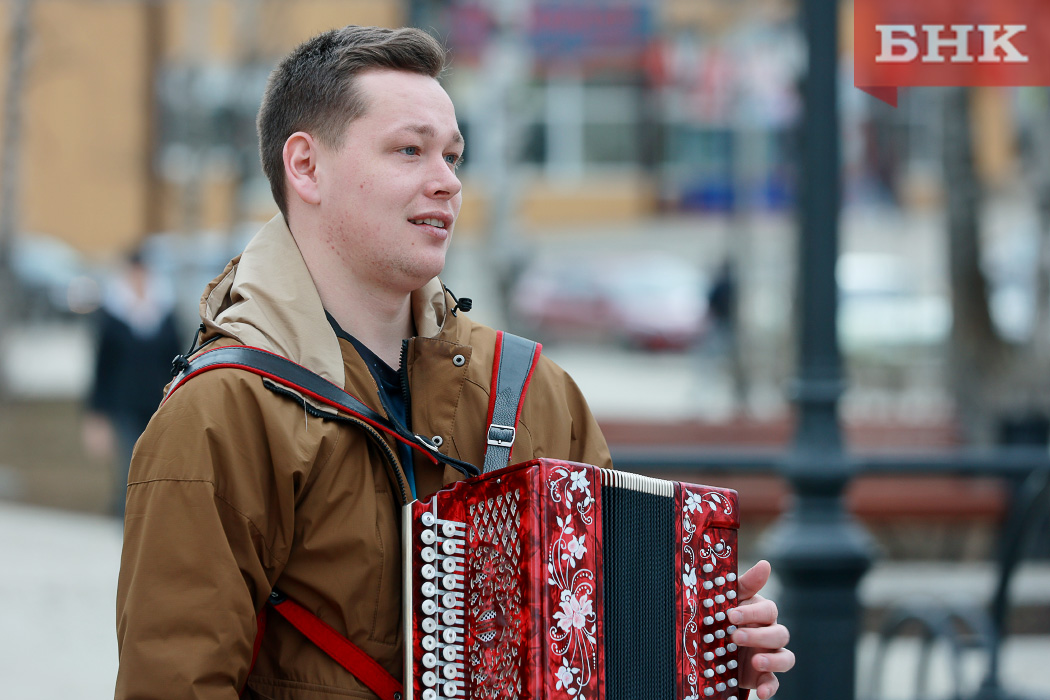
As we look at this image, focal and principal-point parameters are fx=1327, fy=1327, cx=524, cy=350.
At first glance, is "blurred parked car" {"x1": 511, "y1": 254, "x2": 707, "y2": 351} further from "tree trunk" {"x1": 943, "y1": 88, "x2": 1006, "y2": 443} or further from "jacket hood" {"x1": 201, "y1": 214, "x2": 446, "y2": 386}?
"jacket hood" {"x1": 201, "y1": 214, "x2": 446, "y2": 386}

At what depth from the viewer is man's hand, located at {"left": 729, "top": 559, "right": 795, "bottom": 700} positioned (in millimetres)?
2354

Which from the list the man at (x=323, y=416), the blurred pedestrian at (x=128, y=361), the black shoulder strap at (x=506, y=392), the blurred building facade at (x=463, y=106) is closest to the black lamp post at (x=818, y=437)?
the man at (x=323, y=416)

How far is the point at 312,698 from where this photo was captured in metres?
2.23

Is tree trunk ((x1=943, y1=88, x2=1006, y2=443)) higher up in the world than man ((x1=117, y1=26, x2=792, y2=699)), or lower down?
higher up

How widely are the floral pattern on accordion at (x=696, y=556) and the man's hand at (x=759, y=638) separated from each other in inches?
2.3

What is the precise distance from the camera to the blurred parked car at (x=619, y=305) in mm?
27500

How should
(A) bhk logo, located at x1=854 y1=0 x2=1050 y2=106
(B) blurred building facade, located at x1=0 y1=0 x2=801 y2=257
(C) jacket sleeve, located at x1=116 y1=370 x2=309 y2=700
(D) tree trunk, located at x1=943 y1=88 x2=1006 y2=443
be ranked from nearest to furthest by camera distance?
1. (C) jacket sleeve, located at x1=116 y1=370 x2=309 y2=700
2. (A) bhk logo, located at x1=854 y1=0 x2=1050 y2=106
3. (D) tree trunk, located at x1=943 y1=88 x2=1006 y2=443
4. (B) blurred building facade, located at x1=0 y1=0 x2=801 y2=257

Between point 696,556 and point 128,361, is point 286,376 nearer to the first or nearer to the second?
point 696,556

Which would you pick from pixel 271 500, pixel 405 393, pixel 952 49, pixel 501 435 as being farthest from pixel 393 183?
pixel 952 49

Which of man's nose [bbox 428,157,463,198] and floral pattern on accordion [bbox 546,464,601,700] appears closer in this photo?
floral pattern on accordion [bbox 546,464,601,700]

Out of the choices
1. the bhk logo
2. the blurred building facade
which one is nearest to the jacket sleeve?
the bhk logo

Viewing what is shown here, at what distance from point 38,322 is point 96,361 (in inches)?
882

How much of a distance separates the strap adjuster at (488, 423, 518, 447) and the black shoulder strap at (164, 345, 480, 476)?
0.16m

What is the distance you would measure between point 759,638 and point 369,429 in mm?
778
